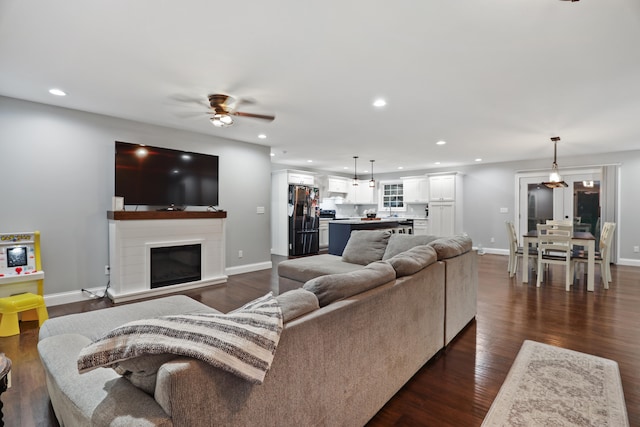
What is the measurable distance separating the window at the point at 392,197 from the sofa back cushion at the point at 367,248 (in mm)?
6204

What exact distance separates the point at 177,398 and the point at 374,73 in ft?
9.31

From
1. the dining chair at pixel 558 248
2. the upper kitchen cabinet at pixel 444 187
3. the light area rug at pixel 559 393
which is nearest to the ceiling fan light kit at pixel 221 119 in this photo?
the light area rug at pixel 559 393

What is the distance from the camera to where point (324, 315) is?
1.34m

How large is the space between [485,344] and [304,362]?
2.21m

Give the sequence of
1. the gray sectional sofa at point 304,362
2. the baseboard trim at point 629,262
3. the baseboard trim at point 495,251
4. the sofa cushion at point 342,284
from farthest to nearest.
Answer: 1. the baseboard trim at point 495,251
2. the baseboard trim at point 629,262
3. the sofa cushion at point 342,284
4. the gray sectional sofa at point 304,362

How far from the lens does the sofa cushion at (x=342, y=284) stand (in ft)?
4.98

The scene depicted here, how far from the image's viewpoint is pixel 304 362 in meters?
1.23

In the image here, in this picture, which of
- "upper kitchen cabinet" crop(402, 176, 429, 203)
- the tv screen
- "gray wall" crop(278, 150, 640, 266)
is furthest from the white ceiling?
"upper kitchen cabinet" crop(402, 176, 429, 203)

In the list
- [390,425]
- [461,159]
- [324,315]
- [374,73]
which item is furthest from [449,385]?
[461,159]

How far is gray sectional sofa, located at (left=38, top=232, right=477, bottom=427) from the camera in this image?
2.89 ft

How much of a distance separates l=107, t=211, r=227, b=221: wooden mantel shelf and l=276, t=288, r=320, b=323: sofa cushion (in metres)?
3.50

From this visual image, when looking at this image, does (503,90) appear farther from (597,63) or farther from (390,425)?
(390,425)

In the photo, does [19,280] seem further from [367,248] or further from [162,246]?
[367,248]

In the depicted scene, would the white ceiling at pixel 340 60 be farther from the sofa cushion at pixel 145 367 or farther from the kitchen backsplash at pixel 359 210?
the kitchen backsplash at pixel 359 210
